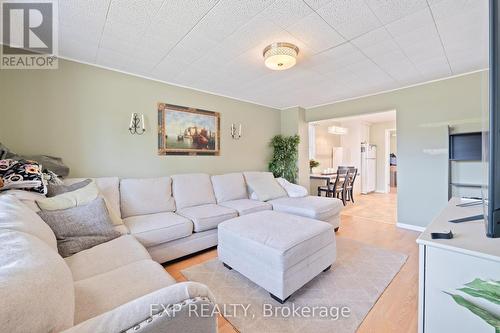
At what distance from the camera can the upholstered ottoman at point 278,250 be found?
63.7 inches

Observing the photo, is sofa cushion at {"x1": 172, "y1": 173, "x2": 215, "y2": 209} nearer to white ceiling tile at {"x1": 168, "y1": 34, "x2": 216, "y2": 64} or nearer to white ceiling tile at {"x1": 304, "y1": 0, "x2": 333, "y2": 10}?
white ceiling tile at {"x1": 168, "y1": 34, "x2": 216, "y2": 64}

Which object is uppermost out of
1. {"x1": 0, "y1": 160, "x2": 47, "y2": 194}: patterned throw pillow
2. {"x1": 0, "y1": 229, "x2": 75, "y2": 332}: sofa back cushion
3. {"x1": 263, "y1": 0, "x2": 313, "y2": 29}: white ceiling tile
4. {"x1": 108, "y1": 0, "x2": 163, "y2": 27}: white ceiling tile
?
{"x1": 108, "y1": 0, "x2": 163, "y2": 27}: white ceiling tile

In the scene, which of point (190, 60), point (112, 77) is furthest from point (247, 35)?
point (112, 77)

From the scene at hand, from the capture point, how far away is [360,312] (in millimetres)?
1536

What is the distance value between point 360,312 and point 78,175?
127 inches

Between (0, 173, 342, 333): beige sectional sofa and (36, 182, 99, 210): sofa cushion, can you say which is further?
(36, 182, 99, 210): sofa cushion

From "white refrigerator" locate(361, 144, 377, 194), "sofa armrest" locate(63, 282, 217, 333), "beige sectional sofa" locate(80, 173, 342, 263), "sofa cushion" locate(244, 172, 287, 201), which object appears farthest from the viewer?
"white refrigerator" locate(361, 144, 377, 194)

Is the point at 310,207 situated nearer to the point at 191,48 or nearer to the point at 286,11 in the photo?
the point at 286,11

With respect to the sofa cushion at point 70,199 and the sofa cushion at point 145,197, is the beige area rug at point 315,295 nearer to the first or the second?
the sofa cushion at point 145,197

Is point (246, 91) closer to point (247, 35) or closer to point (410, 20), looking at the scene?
point (247, 35)

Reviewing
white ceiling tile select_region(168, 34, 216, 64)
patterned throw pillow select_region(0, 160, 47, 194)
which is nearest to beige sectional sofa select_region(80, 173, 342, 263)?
patterned throw pillow select_region(0, 160, 47, 194)

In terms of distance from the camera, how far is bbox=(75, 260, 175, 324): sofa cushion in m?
0.95

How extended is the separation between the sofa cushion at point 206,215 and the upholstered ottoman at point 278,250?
14.8 inches

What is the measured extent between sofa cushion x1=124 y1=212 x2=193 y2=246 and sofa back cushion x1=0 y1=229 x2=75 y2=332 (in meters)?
1.28
